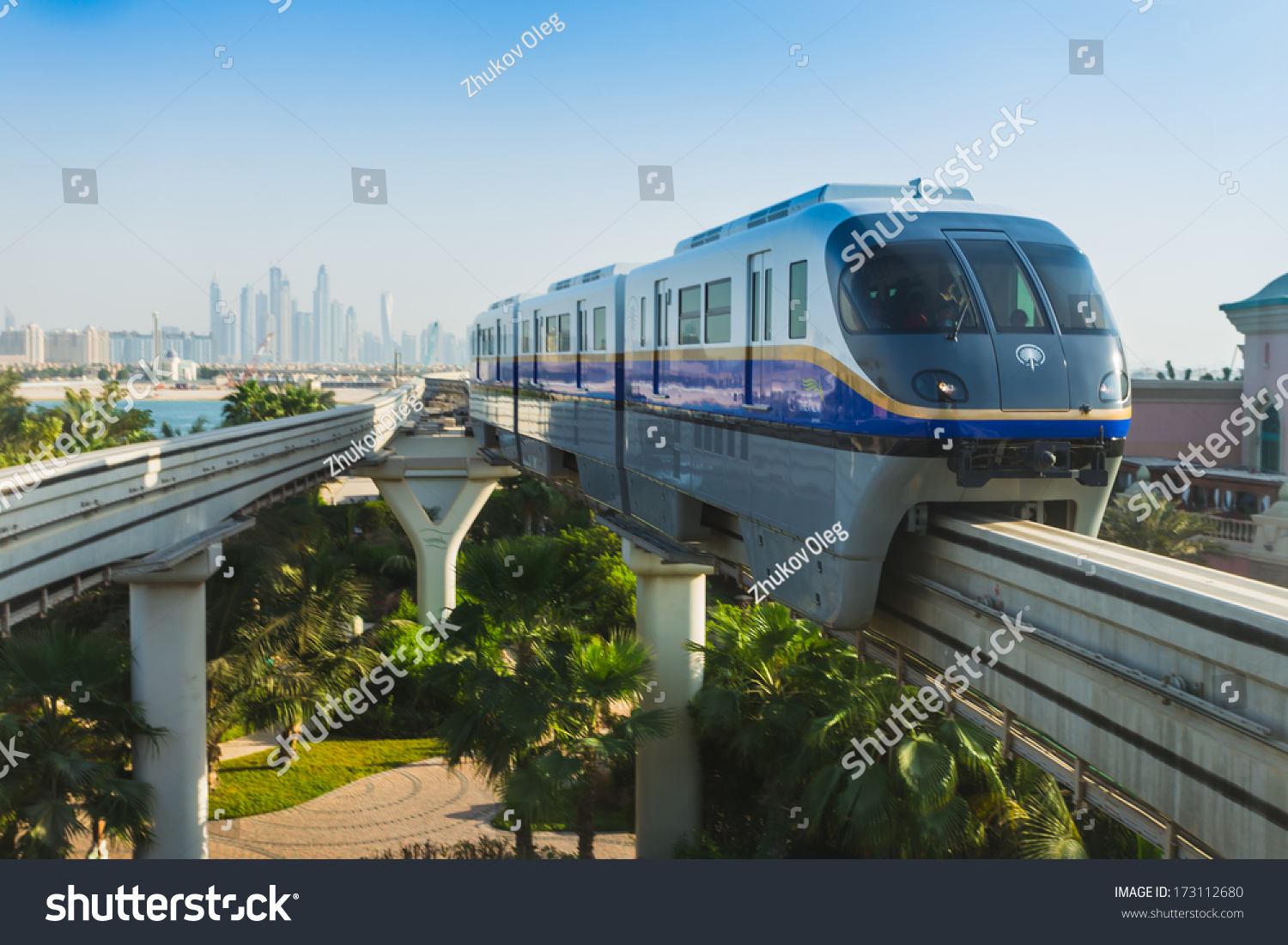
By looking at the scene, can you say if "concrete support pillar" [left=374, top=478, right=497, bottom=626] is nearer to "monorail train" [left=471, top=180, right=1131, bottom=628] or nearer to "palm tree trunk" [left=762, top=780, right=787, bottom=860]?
"palm tree trunk" [left=762, top=780, right=787, bottom=860]

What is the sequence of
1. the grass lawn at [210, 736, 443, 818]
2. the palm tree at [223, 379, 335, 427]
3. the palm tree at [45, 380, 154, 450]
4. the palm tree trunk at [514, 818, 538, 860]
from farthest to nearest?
1. the palm tree at [223, 379, 335, 427]
2. the palm tree at [45, 380, 154, 450]
3. the grass lawn at [210, 736, 443, 818]
4. the palm tree trunk at [514, 818, 538, 860]

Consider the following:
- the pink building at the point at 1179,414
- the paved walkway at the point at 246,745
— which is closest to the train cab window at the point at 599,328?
the paved walkway at the point at 246,745

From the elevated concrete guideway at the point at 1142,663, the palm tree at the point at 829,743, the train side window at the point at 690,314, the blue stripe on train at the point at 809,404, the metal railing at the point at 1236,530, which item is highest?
the train side window at the point at 690,314

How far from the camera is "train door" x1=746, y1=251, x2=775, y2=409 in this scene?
8570mm

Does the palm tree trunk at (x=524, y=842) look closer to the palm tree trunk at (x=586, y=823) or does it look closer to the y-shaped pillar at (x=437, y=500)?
the palm tree trunk at (x=586, y=823)

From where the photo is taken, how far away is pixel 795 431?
26.2 feet

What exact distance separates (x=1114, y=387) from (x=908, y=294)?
158cm

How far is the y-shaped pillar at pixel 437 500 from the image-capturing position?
27844mm

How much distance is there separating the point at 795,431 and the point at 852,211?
1.71 m

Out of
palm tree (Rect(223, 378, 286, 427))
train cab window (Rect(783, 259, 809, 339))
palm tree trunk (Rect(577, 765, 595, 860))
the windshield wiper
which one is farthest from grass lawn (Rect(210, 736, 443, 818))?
palm tree (Rect(223, 378, 286, 427))

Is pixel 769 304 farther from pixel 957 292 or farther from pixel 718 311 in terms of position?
pixel 957 292

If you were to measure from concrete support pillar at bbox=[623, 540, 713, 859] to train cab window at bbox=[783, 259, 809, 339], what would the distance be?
7.08m

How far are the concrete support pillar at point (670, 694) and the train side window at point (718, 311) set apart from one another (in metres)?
5.39

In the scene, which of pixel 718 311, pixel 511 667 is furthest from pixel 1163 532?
pixel 718 311
